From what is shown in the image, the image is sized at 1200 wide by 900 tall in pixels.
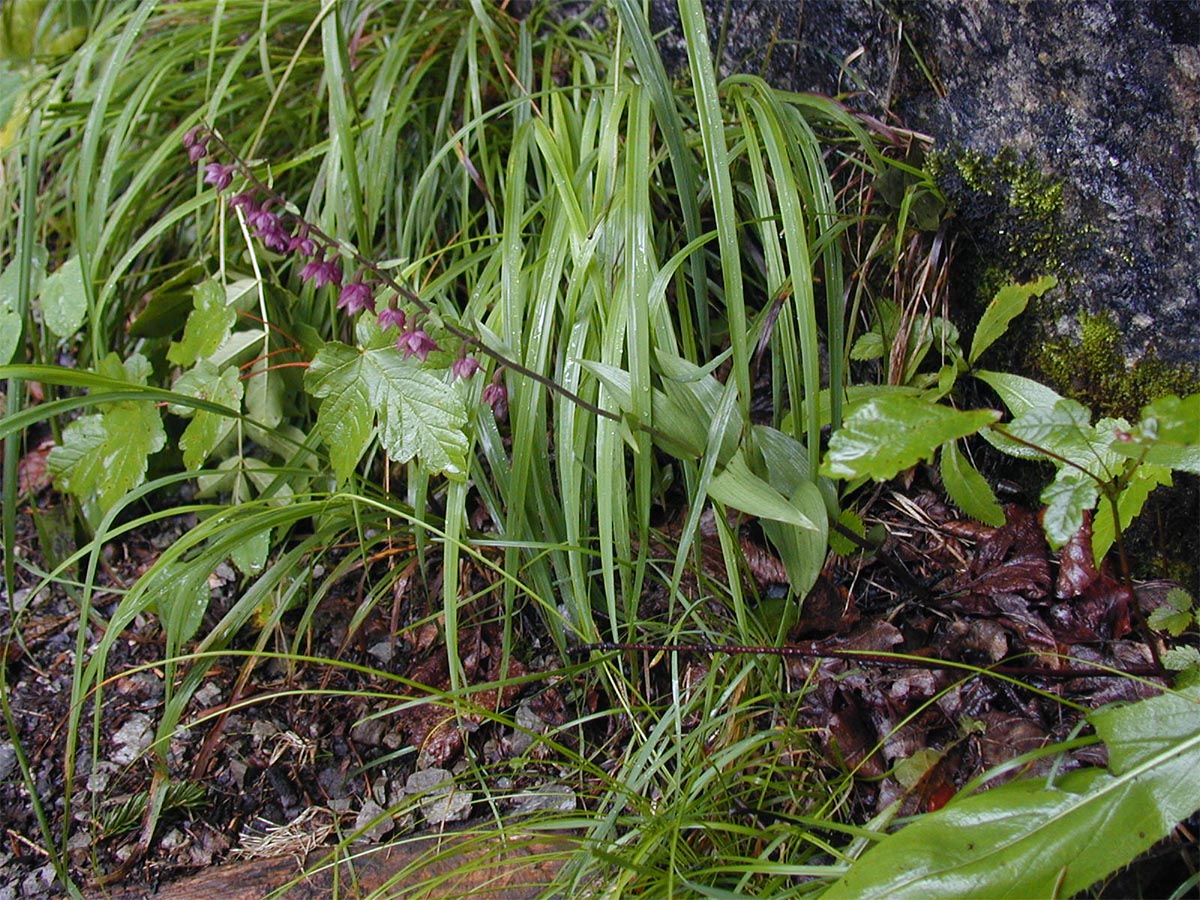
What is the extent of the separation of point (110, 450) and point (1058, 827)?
1.53m

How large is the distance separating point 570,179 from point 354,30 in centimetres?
80

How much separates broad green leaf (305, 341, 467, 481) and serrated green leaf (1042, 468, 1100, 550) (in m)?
0.77

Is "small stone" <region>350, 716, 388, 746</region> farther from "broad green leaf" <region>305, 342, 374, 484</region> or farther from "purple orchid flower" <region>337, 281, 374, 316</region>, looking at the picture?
"purple orchid flower" <region>337, 281, 374, 316</region>

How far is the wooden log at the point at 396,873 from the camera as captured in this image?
130 cm

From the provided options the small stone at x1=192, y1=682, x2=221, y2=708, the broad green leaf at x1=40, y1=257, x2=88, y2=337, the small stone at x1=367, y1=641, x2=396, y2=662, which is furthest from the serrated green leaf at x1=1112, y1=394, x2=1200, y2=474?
the broad green leaf at x1=40, y1=257, x2=88, y2=337

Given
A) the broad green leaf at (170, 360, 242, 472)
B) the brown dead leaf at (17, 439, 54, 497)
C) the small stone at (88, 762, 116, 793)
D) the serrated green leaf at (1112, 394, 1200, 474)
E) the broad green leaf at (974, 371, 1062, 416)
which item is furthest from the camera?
the brown dead leaf at (17, 439, 54, 497)

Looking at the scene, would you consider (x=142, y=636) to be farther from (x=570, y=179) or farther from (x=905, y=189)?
(x=905, y=189)

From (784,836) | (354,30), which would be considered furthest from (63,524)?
(784,836)

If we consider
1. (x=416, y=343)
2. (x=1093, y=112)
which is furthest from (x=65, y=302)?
(x=1093, y=112)

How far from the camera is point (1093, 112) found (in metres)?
1.43

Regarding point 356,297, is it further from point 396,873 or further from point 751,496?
point 396,873

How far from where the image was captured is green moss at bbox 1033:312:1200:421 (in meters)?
1.45

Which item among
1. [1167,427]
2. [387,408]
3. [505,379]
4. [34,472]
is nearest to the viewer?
[1167,427]

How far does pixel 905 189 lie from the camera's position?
160cm
